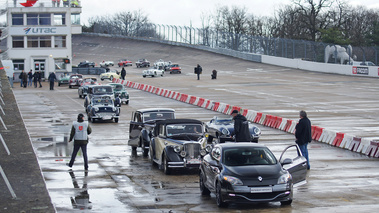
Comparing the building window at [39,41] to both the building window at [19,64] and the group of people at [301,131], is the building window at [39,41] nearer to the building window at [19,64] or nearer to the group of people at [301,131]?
the building window at [19,64]

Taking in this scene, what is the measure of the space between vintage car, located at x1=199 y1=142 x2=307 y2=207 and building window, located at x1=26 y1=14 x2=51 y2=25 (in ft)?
220

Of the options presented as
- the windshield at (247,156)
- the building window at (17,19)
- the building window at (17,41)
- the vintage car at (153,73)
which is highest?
the building window at (17,19)

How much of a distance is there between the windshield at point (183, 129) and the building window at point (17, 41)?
62.4 m

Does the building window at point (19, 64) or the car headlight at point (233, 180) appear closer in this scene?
the car headlight at point (233, 180)

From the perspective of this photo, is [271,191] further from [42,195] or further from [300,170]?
[42,195]

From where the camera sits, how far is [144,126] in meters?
21.0

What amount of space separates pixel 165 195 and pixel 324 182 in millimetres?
4009

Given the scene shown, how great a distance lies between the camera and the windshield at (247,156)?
13078 mm

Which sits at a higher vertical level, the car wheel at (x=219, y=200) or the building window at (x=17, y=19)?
the building window at (x=17, y=19)

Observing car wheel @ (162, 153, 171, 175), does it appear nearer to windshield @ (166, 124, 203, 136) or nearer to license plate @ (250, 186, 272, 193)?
windshield @ (166, 124, 203, 136)

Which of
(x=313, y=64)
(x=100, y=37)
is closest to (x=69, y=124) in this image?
(x=313, y=64)

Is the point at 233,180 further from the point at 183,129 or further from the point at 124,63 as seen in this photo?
the point at 124,63

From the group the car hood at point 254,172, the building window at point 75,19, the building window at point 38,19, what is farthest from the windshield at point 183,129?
the building window at point 75,19

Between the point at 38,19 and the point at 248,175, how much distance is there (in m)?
68.9
